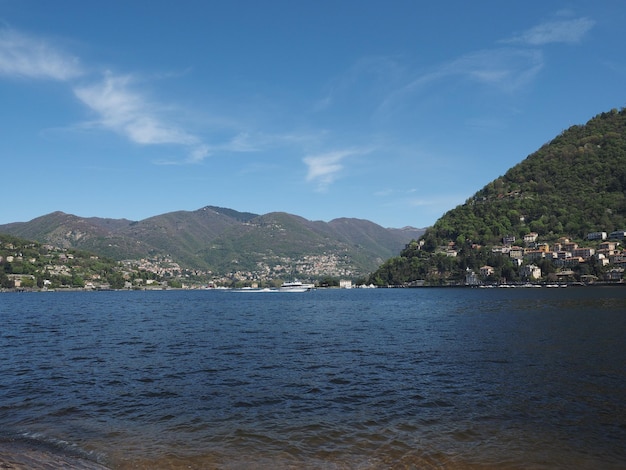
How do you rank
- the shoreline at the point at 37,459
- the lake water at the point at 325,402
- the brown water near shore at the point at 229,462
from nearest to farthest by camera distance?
the shoreline at the point at 37,459, the brown water near shore at the point at 229,462, the lake water at the point at 325,402

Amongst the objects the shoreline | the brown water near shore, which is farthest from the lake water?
the shoreline

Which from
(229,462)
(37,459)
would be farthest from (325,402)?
(37,459)

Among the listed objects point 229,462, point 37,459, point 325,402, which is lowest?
point 325,402

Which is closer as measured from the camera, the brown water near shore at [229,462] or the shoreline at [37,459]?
the shoreline at [37,459]

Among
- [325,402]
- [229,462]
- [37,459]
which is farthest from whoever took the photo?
[325,402]

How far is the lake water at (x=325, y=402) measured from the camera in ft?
48.4

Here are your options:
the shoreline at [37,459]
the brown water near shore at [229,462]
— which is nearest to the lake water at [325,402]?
the brown water near shore at [229,462]

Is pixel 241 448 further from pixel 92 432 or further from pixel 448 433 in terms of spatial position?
pixel 448 433

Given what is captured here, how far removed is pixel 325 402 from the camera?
20703 millimetres

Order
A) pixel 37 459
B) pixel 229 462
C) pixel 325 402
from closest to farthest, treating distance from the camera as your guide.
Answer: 1. pixel 37 459
2. pixel 229 462
3. pixel 325 402

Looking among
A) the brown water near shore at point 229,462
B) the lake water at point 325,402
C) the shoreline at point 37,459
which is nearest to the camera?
the shoreline at point 37,459

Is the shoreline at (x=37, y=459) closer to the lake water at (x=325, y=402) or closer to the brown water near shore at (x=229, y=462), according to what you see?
the brown water near shore at (x=229, y=462)

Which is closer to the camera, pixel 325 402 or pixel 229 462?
pixel 229 462

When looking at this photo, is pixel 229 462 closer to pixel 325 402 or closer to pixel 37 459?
pixel 37 459
